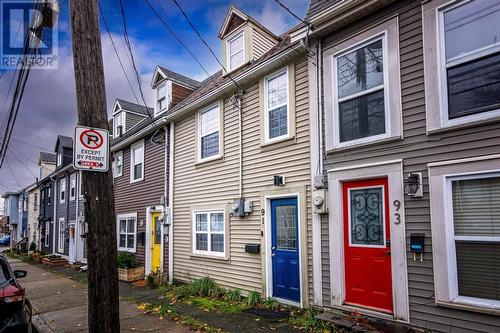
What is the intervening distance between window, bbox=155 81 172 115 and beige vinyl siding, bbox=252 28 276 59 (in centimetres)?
480

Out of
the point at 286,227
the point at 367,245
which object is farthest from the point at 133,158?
the point at 367,245

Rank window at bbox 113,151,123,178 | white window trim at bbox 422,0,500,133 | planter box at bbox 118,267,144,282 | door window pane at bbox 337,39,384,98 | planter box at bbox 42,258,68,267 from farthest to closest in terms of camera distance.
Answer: planter box at bbox 42,258,68,267 < window at bbox 113,151,123,178 < planter box at bbox 118,267,144,282 < door window pane at bbox 337,39,384,98 < white window trim at bbox 422,0,500,133

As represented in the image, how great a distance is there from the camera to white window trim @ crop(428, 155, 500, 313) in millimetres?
4711

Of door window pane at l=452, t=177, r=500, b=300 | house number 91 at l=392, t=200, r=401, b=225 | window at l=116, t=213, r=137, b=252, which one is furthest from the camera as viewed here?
window at l=116, t=213, r=137, b=252

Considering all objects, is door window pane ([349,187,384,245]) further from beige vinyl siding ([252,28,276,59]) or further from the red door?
beige vinyl siding ([252,28,276,59])

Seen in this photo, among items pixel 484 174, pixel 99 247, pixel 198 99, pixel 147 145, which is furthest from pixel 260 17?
pixel 99 247

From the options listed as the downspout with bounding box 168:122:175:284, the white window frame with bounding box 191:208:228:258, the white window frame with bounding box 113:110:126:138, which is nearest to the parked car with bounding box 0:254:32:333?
the white window frame with bounding box 191:208:228:258

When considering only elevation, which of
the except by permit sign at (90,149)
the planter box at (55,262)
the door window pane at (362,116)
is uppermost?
the door window pane at (362,116)

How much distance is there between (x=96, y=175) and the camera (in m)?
4.20

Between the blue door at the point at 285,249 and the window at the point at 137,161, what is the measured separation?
7.68 metres

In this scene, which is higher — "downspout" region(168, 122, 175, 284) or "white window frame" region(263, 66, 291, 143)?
"white window frame" region(263, 66, 291, 143)

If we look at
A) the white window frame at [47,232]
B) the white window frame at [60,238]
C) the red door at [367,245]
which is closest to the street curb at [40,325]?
the red door at [367,245]

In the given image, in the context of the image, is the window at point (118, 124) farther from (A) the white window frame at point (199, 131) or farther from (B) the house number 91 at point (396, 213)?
(B) the house number 91 at point (396, 213)

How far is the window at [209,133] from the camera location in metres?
9.92
